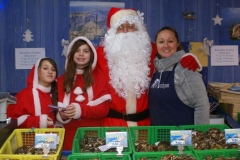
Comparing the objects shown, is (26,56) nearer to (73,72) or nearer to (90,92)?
(73,72)

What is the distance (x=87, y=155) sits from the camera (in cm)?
140

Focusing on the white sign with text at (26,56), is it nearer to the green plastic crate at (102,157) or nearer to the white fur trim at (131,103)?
the white fur trim at (131,103)

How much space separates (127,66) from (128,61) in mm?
52

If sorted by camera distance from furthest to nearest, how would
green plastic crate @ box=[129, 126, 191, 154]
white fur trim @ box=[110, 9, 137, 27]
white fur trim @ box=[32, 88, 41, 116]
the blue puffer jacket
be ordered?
white fur trim @ box=[110, 9, 137, 27] < white fur trim @ box=[32, 88, 41, 116] < the blue puffer jacket < green plastic crate @ box=[129, 126, 191, 154]

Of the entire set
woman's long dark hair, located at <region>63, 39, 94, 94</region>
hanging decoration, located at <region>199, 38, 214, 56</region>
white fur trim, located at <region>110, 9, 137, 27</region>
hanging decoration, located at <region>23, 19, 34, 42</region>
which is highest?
white fur trim, located at <region>110, 9, 137, 27</region>

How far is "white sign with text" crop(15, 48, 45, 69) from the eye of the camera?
10.5ft

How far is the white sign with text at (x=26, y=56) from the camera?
320 cm

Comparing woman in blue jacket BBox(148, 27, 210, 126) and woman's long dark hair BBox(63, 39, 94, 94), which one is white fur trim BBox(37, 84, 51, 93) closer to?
woman's long dark hair BBox(63, 39, 94, 94)

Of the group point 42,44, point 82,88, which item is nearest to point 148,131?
point 82,88

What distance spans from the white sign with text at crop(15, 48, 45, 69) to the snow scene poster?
0.43 meters

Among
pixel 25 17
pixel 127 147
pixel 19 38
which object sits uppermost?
pixel 25 17

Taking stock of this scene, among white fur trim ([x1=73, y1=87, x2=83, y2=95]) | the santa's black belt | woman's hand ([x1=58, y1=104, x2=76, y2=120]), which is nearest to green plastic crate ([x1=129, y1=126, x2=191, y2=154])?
the santa's black belt

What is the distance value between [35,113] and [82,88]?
445mm

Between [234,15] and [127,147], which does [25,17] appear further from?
[234,15]
